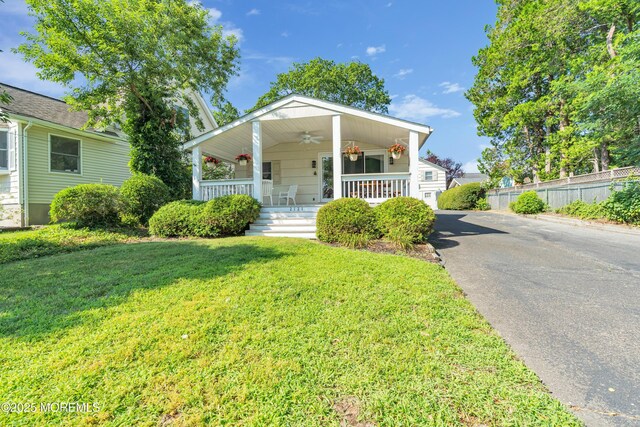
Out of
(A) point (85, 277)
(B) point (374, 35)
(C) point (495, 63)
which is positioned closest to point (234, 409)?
(A) point (85, 277)

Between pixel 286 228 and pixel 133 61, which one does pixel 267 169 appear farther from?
pixel 133 61

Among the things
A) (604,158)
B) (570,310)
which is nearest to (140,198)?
(570,310)

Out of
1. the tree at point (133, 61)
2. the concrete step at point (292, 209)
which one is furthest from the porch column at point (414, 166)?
the tree at point (133, 61)

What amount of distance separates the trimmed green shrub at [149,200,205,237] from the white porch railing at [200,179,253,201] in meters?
1.32

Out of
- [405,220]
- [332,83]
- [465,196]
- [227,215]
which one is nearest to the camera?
[405,220]

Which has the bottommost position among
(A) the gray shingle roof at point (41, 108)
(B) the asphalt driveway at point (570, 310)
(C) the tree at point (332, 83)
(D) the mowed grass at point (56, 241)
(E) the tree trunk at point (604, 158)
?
(B) the asphalt driveway at point (570, 310)

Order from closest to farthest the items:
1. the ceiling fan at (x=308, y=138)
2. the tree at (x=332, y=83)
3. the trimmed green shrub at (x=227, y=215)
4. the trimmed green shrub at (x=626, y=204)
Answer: the trimmed green shrub at (x=227, y=215) → the trimmed green shrub at (x=626, y=204) → the ceiling fan at (x=308, y=138) → the tree at (x=332, y=83)

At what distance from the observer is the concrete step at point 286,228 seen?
24.6 ft

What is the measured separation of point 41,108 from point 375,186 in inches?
555

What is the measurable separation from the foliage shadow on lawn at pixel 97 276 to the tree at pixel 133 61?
6.16 meters

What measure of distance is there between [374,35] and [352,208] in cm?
1575

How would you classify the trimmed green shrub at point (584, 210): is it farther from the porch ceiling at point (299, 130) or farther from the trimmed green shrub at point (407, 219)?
the trimmed green shrub at point (407, 219)

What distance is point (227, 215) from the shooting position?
733 centimetres

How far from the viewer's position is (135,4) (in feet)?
33.5
